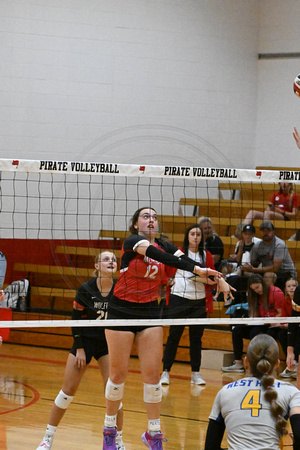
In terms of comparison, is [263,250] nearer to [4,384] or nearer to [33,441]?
[4,384]

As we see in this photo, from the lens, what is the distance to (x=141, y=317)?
194 inches

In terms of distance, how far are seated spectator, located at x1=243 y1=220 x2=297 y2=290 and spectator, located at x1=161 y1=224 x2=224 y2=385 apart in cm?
113

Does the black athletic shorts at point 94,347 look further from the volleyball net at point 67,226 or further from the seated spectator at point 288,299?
the volleyball net at point 67,226

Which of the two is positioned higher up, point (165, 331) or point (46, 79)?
point (46, 79)

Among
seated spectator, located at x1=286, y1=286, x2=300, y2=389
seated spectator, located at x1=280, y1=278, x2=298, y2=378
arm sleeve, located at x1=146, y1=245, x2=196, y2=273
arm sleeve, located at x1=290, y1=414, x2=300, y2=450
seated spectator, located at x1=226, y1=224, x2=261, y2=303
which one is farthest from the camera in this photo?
seated spectator, located at x1=226, y1=224, x2=261, y2=303

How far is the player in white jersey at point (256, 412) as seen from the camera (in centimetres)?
302

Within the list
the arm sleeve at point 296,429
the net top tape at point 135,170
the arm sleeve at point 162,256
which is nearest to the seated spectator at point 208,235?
the net top tape at point 135,170

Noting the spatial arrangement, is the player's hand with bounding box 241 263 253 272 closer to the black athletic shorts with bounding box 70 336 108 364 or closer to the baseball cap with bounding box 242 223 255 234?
the baseball cap with bounding box 242 223 255 234

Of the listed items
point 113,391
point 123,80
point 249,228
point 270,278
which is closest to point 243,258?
point 249,228

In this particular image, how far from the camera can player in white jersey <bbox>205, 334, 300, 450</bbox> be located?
A: 3.02 metres

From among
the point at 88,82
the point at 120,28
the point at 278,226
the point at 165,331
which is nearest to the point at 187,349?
the point at 165,331

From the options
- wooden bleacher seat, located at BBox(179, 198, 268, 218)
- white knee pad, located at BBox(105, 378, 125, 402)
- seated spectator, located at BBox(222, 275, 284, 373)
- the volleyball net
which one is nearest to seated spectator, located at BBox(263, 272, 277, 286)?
seated spectator, located at BBox(222, 275, 284, 373)

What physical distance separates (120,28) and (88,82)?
1.15 m

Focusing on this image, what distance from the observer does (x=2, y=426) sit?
5996 mm
